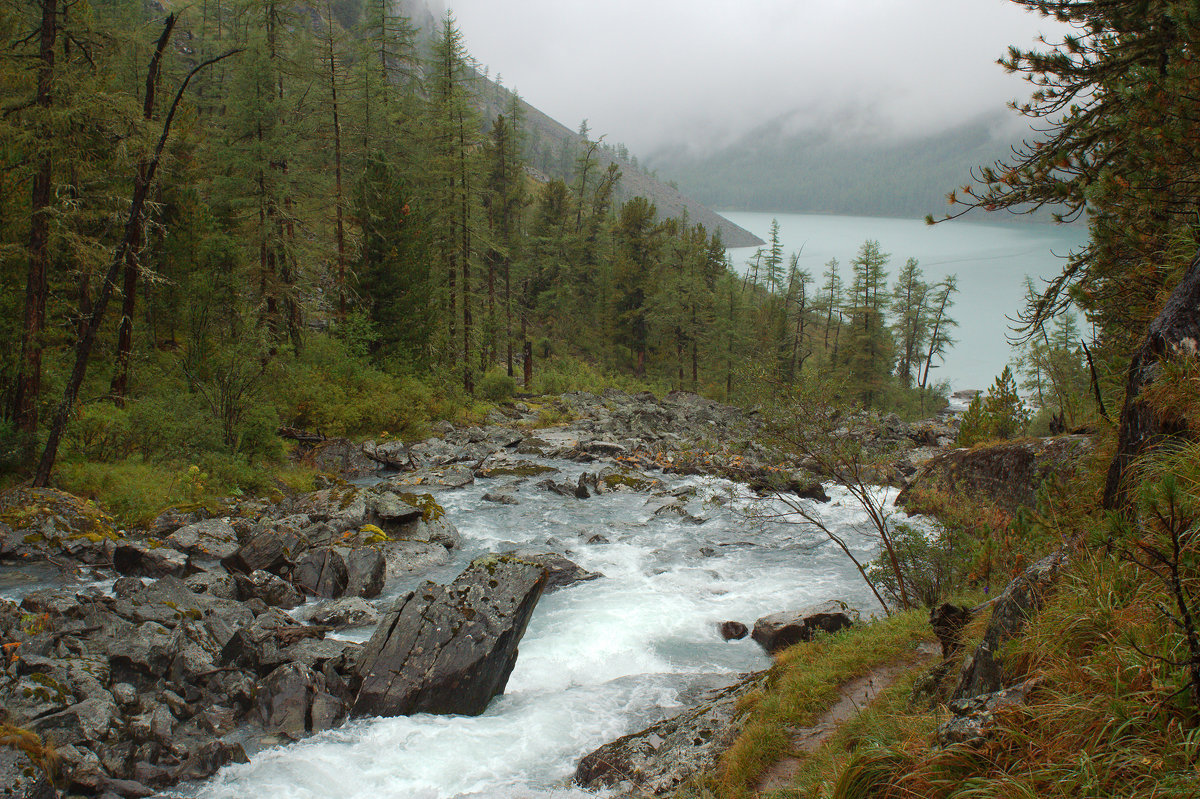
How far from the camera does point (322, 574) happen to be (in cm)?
1130

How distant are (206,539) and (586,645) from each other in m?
7.23

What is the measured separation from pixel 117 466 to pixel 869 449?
1510 cm

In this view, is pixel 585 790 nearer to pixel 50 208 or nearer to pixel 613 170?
pixel 50 208

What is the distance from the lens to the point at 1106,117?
25.8ft

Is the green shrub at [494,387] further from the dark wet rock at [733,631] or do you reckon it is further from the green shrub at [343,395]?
the dark wet rock at [733,631]

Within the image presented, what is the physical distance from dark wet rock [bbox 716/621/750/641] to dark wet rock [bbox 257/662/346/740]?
6.00 metres

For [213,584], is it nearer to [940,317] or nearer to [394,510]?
[394,510]

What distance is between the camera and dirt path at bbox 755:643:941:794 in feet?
17.7

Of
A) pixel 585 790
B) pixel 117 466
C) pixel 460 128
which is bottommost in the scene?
pixel 585 790

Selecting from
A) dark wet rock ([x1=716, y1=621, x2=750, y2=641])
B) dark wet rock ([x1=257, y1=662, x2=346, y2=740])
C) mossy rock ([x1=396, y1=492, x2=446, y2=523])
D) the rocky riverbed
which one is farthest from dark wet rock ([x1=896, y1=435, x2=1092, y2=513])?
dark wet rock ([x1=257, y1=662, x2=346, y2=740])

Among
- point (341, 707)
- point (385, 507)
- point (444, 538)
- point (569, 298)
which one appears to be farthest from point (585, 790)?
point (569, 298)

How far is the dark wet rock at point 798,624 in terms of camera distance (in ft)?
31.9

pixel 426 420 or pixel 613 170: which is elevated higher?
pixel 613 170

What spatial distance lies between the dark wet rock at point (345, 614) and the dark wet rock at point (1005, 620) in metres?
8.59
